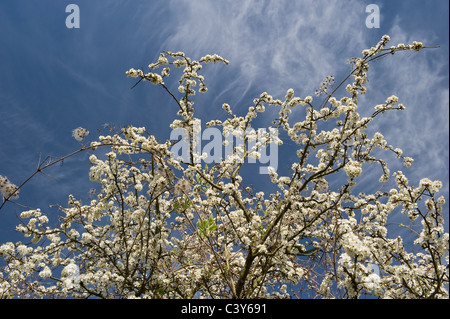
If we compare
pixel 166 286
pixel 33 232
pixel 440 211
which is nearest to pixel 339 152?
pixel 440 211

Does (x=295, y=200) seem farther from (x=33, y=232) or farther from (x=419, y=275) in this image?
(x=33, y=232)

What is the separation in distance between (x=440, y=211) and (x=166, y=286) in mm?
5292

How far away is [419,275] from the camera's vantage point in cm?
451

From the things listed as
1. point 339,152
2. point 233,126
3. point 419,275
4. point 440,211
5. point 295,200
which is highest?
point 233,126

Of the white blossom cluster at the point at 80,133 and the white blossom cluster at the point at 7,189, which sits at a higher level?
the white blossom cluster at the point at 80,133

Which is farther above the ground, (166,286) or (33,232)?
(33,232)

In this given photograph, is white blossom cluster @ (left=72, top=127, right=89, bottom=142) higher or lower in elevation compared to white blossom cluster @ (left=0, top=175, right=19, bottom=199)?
higher
